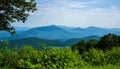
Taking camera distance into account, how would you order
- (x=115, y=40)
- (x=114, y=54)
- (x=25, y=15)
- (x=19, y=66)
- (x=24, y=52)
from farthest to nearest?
1. (x=115, y=40)
2. (x=25, y=15)
3. (x=114, y=54)
4. (x=24, y=52)
5. (x=19, y=66)

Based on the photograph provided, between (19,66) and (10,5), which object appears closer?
(19,66)

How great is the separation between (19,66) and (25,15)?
5726 mm

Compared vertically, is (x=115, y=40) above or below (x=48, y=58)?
below

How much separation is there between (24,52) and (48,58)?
131cm

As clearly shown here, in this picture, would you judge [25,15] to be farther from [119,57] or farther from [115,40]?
[115,40]

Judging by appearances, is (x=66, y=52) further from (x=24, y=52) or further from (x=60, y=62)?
(x=24, y=52)

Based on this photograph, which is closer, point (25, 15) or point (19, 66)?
point (19, 66)

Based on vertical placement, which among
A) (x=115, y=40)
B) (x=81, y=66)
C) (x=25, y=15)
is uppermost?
(x=25, y=15)

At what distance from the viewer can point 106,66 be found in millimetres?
17172

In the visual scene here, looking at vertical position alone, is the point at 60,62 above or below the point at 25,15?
below

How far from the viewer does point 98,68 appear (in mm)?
16406

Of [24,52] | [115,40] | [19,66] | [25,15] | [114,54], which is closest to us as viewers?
[19,66]

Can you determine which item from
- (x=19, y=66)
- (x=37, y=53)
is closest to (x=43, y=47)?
(x=37, y=53)

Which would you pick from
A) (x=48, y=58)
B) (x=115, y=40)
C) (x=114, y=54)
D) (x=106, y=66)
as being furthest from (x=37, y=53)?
(x=115, y=40)
